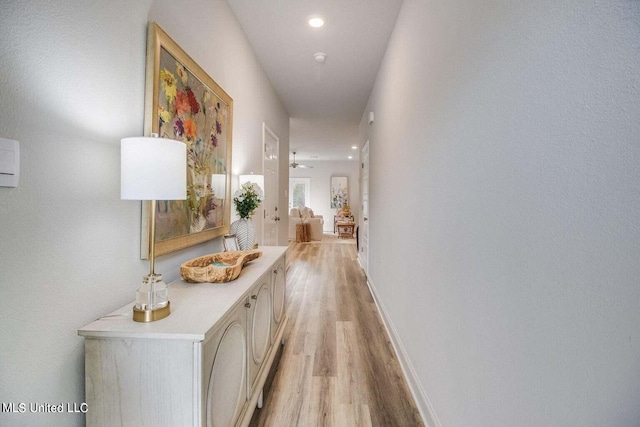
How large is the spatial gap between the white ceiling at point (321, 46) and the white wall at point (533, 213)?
100cm

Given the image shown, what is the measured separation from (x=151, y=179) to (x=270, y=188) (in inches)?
118

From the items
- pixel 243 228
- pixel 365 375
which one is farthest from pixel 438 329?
pixel 243 228

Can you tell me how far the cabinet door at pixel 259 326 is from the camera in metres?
1.50

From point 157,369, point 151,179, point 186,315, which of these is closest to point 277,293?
point 186,315

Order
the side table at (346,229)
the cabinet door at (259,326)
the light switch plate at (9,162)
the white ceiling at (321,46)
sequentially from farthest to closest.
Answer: the side table at (346,229), the white ceiling at (321,46), the cabinet door at (259,326), the light switch plate at (9,162)

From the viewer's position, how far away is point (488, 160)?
1.02 meters

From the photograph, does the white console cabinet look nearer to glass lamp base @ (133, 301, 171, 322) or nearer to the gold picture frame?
glass lamp base @ (133, 301, 171, 322)

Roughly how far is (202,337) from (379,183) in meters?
2.89

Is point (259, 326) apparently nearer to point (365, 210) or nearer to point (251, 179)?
point (251, 179)

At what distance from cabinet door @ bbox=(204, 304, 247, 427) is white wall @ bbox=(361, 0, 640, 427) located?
0.94 metres

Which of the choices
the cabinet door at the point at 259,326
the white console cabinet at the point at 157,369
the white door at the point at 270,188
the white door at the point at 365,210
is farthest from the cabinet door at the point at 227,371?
the white door at the point at 365,210

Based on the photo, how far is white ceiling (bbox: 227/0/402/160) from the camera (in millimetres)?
2344

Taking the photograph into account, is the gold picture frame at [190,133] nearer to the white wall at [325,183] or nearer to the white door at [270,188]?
the white door at [270,188]

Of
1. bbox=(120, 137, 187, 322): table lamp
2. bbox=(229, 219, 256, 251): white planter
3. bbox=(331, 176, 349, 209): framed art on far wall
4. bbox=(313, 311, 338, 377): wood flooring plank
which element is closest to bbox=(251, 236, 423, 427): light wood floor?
bbox=(313, 311, 338, 377): wood flooring plank
